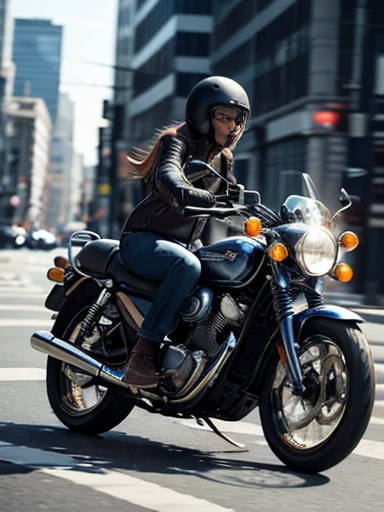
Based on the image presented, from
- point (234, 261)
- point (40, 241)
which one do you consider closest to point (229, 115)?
point (234, 261)

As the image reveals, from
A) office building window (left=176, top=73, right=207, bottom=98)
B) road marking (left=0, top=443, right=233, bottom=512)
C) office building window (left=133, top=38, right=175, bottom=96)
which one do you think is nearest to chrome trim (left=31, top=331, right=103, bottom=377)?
road marking (left=0, top=443, right=233, bottom=512)

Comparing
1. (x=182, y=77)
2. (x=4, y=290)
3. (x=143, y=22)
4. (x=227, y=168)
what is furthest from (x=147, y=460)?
(x=143, y=22)

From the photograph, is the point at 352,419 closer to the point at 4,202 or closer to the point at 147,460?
the point at 147,460

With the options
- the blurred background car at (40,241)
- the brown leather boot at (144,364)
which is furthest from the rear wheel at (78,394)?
the blurred background car at (40,241)

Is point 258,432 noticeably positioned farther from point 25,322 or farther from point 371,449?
point 25,322

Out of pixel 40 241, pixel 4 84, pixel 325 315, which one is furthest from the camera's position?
pixel 4 84

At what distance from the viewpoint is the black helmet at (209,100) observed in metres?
6.41

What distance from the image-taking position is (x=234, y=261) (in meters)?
6.18

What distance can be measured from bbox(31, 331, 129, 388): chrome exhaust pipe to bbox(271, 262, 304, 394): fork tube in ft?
3.11

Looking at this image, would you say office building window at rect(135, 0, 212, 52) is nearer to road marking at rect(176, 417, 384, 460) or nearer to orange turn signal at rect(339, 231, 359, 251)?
road marking at rect(176, 417, 384, 460)

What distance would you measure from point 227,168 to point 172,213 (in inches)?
14.7

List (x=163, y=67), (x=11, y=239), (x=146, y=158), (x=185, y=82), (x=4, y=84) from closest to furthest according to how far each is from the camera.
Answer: (x=146, y=158) → (x=185, y=82) → (x=163, y=67) → (x=11, y=239) → (x=4, y=84)

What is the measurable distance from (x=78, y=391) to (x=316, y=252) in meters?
1.64

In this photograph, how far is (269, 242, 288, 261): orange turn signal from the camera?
5.97 metres
